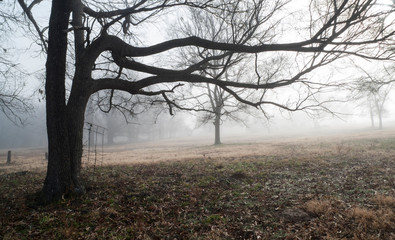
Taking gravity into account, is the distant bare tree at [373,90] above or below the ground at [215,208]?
above

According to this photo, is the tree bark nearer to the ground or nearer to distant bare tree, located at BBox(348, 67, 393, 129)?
the ground

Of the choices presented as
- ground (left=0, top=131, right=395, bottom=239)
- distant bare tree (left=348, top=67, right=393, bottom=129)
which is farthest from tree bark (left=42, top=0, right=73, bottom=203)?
distant bare tree (left=348, top=67, right=393, bottom=129)

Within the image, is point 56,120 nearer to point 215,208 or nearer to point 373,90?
point 215,208

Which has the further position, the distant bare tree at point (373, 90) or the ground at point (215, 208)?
the distant bare tree at point (373, 90)

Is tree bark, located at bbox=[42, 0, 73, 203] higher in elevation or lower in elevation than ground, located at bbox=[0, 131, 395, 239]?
higher

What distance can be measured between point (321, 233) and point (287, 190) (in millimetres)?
2243

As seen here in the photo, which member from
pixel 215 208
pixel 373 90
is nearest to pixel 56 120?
pixel 215 208

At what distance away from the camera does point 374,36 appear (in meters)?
6.15

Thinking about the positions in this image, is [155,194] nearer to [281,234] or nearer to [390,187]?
[281,234]

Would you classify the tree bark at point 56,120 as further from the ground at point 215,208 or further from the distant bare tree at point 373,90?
the distant bare tree at point 373,90

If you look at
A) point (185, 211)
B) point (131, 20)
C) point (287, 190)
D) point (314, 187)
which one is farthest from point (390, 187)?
point (131, 20)

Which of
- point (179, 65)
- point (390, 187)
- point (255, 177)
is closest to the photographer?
point (390, 187)

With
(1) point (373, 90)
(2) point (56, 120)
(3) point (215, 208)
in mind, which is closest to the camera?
(3) point (215, 208)

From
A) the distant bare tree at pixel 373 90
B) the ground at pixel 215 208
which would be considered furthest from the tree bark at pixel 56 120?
the distant bare tree at pixel 373 90
